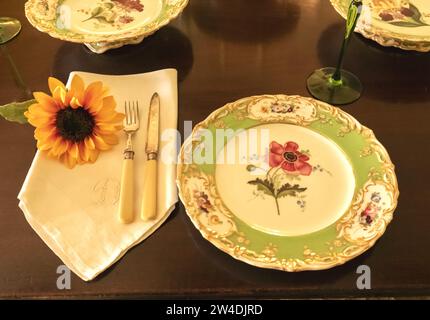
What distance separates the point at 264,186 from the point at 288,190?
1.2 inches

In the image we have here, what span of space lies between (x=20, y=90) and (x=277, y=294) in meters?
0.49

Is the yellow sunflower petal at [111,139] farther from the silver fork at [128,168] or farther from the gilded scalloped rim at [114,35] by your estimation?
the gilded scalloped rim at [114,35]

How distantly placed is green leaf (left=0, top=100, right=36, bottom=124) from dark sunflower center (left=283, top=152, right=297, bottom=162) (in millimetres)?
347

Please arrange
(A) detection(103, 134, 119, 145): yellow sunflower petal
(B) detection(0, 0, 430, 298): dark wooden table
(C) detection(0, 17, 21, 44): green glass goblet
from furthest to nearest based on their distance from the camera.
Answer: (C) detection(0, 17, 21, 44): green glass goblet, (A) detection(103, 134, 119, 145): yellow sunflower petal, (B) detection(0, 0, 430, 298): dark wooden table

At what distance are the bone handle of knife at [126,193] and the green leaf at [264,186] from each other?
0.15 m

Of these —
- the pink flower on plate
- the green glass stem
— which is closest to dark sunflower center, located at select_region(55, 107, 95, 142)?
the pink flower on plate

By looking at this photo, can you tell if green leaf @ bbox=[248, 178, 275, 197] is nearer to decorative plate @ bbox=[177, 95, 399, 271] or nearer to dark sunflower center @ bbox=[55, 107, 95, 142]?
decorative plate @ bbox=[177, 95, 399, 271]

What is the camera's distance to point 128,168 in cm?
53

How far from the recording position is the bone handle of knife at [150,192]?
492 millimetres

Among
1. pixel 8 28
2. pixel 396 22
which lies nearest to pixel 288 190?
pixel 396 22

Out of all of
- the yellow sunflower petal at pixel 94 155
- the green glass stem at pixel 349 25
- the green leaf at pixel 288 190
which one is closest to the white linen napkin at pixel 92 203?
the yellow sunflower petal at pixel 94 155

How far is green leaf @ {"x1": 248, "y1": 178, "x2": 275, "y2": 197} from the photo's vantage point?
1.68ft

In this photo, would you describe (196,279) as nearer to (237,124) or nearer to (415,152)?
(237,124)
